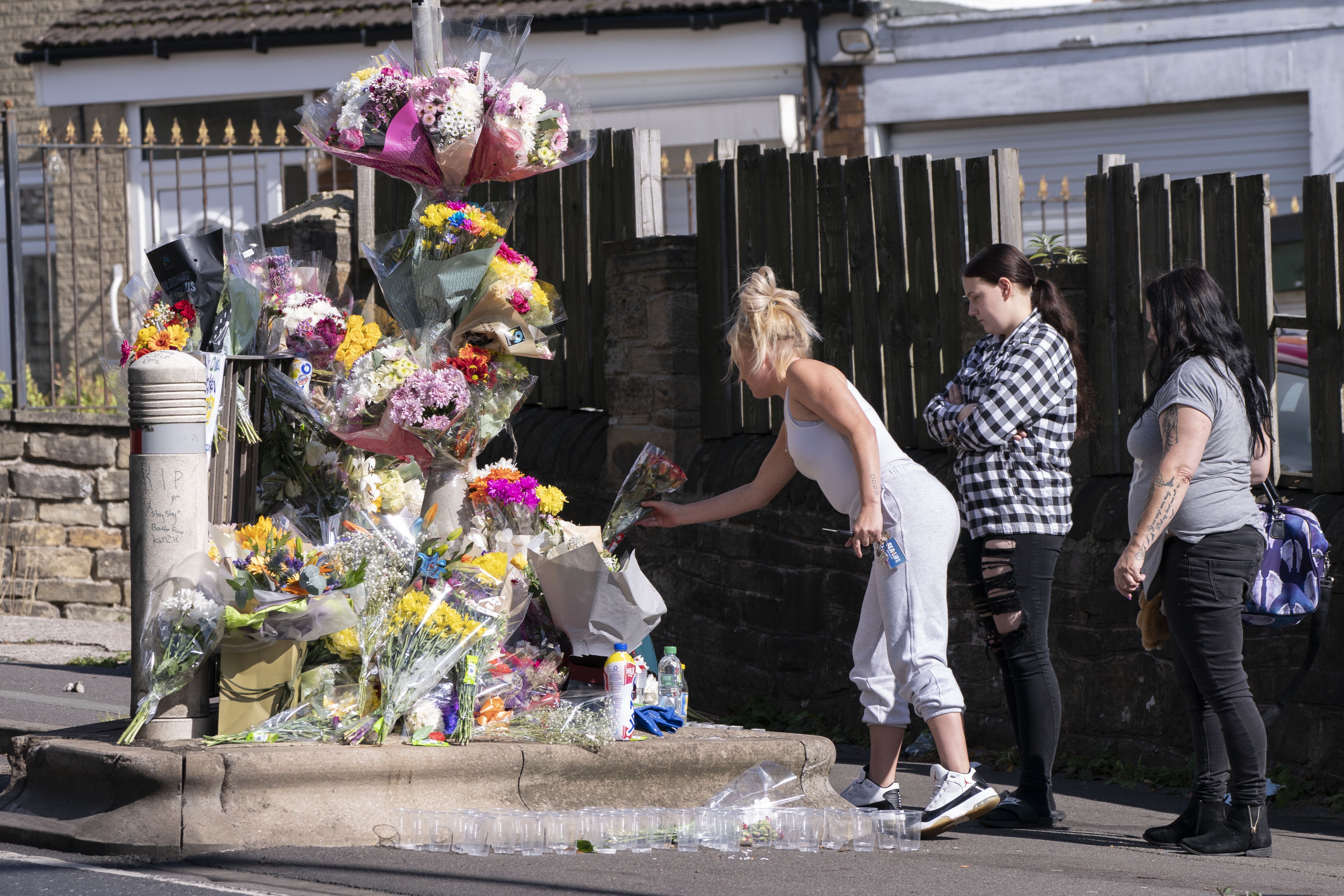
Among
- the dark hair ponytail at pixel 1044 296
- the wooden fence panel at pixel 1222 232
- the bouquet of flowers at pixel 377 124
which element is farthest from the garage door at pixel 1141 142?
the bouquet of flowers at pixel 377 124

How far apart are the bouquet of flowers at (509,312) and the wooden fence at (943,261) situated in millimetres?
1929

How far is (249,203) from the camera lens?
14.8 metres

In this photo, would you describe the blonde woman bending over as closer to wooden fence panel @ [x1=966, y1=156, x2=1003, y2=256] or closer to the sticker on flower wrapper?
the sticker on flower wrapper

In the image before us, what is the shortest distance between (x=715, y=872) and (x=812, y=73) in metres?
10.7

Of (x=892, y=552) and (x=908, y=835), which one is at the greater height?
(x=892, y=552)

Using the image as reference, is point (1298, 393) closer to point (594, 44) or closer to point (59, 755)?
point (59, 755)

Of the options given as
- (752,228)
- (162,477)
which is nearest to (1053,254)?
(752,228)

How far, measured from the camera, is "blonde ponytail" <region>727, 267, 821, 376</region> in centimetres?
518

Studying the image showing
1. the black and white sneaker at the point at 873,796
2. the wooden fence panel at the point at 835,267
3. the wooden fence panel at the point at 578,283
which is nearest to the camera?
the black and white sneaker at the point at 873,796

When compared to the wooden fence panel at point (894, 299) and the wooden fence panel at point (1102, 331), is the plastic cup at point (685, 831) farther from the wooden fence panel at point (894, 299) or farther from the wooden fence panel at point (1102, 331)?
the wooden fence panel at point (894, 299)

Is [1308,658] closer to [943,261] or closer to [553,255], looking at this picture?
[943,261]

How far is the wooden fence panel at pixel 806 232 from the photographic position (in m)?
7.46

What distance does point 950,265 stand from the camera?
22.2 feet

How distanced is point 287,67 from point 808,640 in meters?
10.0
